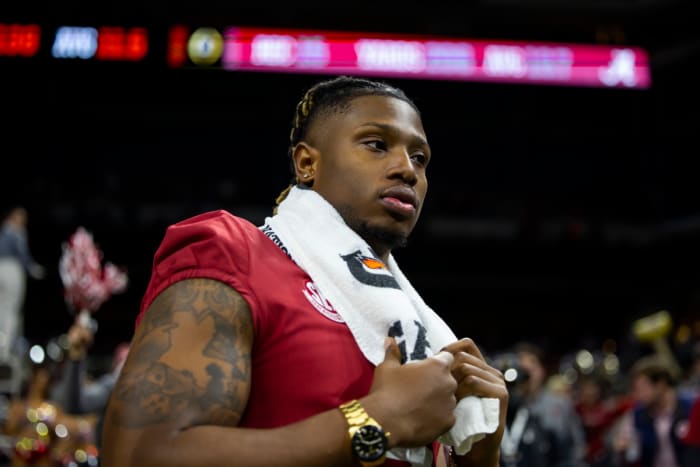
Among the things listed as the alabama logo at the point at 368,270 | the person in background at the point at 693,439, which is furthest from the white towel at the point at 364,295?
the person in background at the point at 693,439

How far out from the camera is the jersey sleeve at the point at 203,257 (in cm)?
137

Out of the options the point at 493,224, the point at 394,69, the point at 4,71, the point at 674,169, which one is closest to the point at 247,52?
the point at 394,69

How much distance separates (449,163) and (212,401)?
17.5 meters

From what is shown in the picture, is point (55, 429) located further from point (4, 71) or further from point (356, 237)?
point (4, 71)

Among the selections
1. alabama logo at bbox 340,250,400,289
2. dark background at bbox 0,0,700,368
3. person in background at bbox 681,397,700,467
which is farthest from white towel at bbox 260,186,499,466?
dark background at bbox 0,0,700,368

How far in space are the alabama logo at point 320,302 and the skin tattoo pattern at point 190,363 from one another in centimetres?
16

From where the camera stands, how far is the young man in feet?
4.10

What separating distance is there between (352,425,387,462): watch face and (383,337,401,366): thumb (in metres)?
0.14

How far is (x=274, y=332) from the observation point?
1.40m

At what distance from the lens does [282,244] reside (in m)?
1.60

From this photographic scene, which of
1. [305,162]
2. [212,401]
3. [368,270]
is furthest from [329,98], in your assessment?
[212,401]

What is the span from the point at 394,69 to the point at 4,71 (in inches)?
279

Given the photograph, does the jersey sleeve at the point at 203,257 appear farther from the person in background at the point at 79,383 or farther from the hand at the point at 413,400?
the person in background at the point at 79,383

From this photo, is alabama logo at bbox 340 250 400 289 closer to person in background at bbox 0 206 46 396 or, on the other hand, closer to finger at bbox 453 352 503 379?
finger at bbox 453 352 503 379
